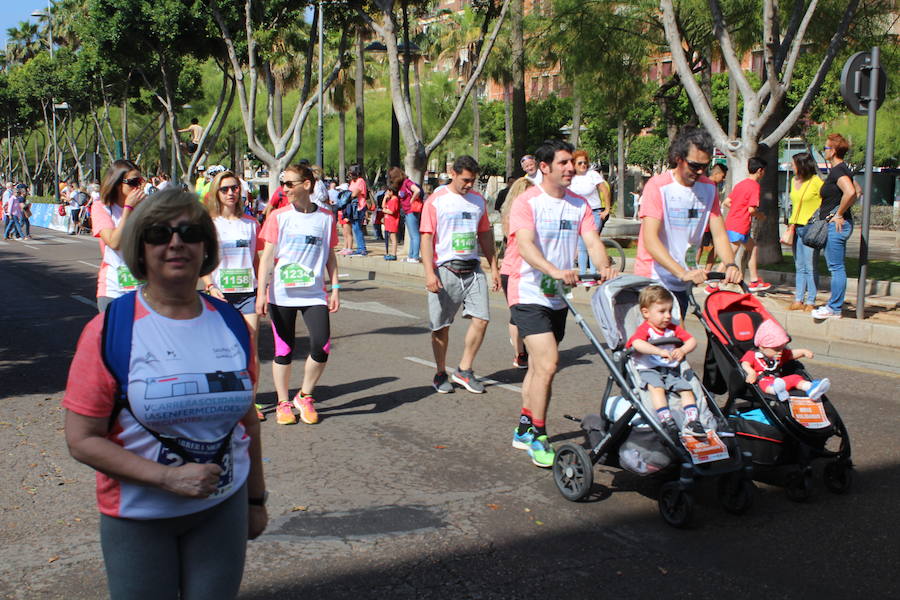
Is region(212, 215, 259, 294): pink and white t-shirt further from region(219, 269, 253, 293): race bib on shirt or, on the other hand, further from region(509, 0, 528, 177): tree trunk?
region(509, 0, 528, 177): tree trunk

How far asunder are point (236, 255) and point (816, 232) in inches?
270

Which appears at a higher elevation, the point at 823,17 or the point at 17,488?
the point at 823,17

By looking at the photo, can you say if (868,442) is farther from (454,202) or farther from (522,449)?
(454,202)

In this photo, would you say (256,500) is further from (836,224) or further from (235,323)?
(836,224)

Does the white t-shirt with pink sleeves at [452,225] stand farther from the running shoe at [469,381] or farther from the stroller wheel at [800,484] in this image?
the stroller wheel at [800,484]

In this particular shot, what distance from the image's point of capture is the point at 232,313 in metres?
2.68

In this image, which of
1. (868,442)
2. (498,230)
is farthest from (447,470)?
(498,230)

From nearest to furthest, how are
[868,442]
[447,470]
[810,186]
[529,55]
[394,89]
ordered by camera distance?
[447,470]
[868,442]
[810,186]
[394,89]
[529,55]

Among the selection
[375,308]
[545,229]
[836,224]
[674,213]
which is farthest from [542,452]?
[375,308]

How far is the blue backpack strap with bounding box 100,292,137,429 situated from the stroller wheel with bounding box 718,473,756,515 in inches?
135

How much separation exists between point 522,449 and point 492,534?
4.69 ft

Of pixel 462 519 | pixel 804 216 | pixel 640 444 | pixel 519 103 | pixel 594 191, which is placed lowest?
pixel 462 519

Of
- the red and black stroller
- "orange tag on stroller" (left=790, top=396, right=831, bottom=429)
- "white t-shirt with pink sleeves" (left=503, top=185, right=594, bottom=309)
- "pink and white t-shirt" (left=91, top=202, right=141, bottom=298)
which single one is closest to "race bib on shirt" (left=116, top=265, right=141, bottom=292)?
"pink and white t-shirt" (left=91, top=202, right=141, bottom=298)

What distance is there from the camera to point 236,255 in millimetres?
6836
